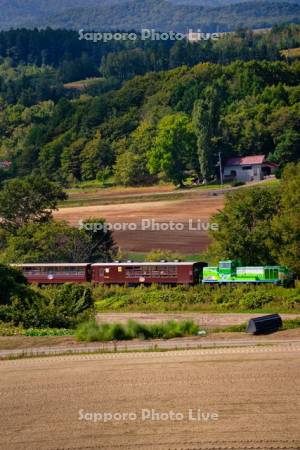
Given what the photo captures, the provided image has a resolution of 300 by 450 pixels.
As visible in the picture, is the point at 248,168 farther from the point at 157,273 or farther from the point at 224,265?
the point at 224,265

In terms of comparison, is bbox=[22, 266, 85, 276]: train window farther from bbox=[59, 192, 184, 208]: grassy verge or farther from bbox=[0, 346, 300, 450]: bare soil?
bbox=[59, 192, 184, 208]: grassy verge

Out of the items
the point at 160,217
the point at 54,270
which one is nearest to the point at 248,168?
the point at 160,217

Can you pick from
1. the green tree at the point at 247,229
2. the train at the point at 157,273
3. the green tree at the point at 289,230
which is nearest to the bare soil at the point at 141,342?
the train at the point at 157,273

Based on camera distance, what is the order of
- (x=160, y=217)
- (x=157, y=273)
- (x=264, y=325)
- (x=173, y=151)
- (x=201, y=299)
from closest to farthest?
(x=264, y=325) < (x=201, y=299) < (x=157, y=273) < (x=160, y=217) < (x=173, y=151)

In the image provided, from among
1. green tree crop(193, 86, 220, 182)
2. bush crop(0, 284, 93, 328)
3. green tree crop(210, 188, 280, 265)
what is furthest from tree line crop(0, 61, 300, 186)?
bush crop(0, 284, 93, 328)

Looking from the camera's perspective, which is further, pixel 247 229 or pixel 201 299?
pixel 247 229

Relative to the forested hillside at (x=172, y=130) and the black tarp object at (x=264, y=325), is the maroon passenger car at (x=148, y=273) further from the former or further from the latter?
the forested hillside at (x=172, y=130)
